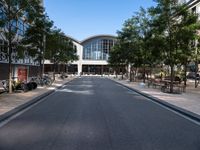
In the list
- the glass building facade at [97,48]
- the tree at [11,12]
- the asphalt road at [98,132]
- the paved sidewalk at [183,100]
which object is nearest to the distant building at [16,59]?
the tree at [11,12]

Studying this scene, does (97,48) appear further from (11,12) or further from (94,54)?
(11,12)

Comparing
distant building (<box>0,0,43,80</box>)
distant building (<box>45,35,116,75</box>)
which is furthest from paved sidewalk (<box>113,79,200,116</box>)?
distant building (<box>45,35,116,75</box>)

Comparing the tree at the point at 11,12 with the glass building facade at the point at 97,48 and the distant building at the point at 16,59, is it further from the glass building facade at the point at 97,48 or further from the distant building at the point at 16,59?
the glass building facade at the point at 97,48

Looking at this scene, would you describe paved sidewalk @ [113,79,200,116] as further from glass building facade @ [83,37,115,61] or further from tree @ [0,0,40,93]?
glass building facade @ [83,37,115,61]

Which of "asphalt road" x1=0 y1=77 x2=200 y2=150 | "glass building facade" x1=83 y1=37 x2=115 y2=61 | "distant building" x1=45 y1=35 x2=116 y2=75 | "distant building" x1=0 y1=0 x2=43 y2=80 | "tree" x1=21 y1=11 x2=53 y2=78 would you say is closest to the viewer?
"asphalt road" x1=0 y1=77 x2=200 y2=150

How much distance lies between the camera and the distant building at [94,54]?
116250mm

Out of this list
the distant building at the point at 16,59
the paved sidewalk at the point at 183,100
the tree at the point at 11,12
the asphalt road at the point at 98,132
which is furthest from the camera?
the distant building at the point at 16,59

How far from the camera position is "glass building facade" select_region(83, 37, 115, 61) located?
119 metres

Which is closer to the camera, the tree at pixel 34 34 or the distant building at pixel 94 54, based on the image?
the tree at pixel 34 34

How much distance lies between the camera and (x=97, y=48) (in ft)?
391

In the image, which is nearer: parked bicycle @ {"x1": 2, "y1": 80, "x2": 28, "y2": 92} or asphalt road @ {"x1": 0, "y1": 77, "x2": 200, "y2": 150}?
asphalt road @ {"x1": 0, "y1": 77, "x2": 200, "y2": 150}

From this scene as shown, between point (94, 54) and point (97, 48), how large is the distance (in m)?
2.27

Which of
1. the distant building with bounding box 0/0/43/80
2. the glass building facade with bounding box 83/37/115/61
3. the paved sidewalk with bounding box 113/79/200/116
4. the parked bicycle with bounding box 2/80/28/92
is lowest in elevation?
the paved sidewalk with bounding box 113/79/200/116

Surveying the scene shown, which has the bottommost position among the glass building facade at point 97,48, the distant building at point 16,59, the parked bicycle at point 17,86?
the parked bicycle at point 17,86
